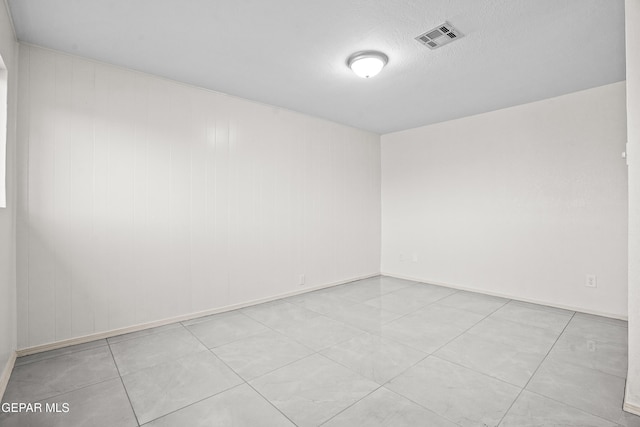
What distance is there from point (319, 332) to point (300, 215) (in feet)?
5.85

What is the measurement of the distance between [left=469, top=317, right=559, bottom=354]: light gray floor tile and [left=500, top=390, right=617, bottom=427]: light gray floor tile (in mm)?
777

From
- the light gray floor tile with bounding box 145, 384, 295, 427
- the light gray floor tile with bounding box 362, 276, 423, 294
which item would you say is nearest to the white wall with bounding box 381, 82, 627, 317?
the light gray floor tile with bounding box 362, 276, 423, 294

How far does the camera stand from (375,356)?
2.37 m

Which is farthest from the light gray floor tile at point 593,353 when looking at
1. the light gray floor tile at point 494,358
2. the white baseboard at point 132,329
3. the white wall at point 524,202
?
the white baseboard at point 132,329

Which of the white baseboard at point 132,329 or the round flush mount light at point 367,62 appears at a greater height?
the round flush mount light at point 367,62

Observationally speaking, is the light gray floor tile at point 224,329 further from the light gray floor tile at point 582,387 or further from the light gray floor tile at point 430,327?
the light gray floor tile at point 582,387

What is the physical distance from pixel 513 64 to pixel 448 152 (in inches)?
72.1

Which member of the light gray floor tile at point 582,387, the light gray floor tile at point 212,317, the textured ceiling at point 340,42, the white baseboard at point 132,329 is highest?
the textured ceiling at point 340,42

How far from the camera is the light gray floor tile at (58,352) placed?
2291 mm

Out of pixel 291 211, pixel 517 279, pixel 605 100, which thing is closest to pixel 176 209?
pixel 291 211

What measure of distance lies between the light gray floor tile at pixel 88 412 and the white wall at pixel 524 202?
415cm

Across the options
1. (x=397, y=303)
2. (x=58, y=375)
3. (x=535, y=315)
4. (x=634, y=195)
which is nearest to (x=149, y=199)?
(x=58, y=375)

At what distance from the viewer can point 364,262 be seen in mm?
5164

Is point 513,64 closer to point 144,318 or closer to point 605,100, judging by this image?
point 605,100
